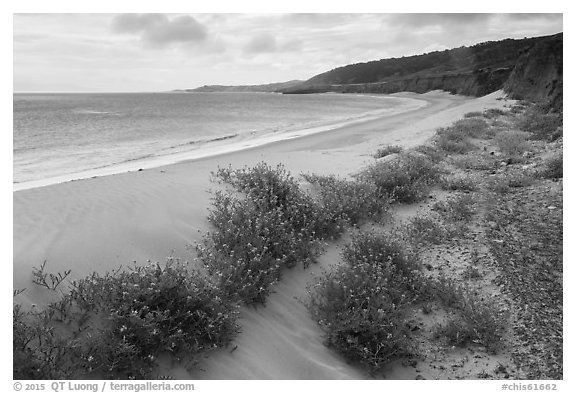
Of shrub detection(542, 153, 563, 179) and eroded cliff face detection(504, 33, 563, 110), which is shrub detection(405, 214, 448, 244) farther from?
eroded cliff face detection(504, 33, 563, 110)

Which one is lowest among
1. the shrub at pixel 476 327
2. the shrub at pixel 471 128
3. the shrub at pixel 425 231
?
the shrub at pixel 476 327

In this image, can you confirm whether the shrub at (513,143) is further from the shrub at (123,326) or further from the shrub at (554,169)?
the shrub at (123,326)

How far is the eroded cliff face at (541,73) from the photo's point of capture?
90.7 feet

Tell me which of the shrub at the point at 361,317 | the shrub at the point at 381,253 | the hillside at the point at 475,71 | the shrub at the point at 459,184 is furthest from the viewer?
the hillside at the point at 475,71

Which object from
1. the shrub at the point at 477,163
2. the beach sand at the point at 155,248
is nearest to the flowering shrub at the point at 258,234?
the beach sand at the point at 155,248

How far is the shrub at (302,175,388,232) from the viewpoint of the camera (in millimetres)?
7247

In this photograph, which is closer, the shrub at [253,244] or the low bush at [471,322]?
the low bush at [471,322]

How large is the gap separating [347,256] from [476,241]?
2.38 meters

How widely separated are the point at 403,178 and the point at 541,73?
2942 centimetres

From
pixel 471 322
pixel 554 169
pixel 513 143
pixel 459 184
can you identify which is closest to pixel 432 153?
pixel 513 143

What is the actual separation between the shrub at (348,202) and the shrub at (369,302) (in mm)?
1140

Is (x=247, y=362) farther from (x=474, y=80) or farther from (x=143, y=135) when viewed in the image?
A: (x=474, y=80)

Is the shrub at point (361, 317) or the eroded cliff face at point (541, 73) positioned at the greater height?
the eroded cliff face at point (541, 73)

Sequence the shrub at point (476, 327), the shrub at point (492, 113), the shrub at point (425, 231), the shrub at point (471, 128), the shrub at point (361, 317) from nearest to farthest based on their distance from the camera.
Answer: the shrub at point (361, 317) → the shrub at point (476, 327) → the shrub at point (425, 231) → the shrub at point (471, 128) → the shrub at point (492, 113)
